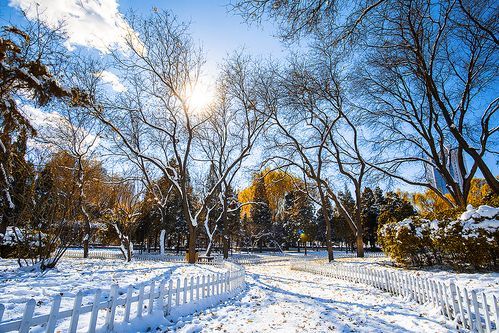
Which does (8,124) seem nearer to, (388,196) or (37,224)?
(37,224)

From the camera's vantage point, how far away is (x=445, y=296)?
551 cm

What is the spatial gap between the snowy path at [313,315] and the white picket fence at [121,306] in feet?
1.49

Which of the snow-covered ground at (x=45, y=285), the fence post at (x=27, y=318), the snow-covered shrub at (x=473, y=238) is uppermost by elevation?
the snow-covered shrub at (x=473, y=238)

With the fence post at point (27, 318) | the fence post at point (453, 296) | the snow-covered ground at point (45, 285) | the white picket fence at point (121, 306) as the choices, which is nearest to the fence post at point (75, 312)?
the white picket fence at point (121, 306)

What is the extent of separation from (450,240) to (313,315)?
663cm

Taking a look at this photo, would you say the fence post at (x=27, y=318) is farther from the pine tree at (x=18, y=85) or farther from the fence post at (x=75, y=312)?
the pine tree at (x=18, y=85)

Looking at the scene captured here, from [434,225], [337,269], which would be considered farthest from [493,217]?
[337,269]

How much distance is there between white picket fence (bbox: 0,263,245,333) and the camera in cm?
314

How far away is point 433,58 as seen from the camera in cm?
1164

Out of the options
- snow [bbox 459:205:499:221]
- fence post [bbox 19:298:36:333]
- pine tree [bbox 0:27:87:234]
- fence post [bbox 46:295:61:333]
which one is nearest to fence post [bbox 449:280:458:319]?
snow [bbox 459:205:499:221]

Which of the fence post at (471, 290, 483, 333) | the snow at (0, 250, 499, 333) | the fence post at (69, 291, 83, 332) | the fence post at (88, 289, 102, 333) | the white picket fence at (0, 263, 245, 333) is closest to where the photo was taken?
the white picket fence at (0, 263, 245, 333)

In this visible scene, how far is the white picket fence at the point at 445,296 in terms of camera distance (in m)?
4.45

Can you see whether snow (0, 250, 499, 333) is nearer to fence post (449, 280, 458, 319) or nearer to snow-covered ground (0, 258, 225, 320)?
snow-covered ground (0, 258, 225, 320)

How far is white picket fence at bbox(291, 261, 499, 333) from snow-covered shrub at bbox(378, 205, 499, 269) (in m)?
2.31
